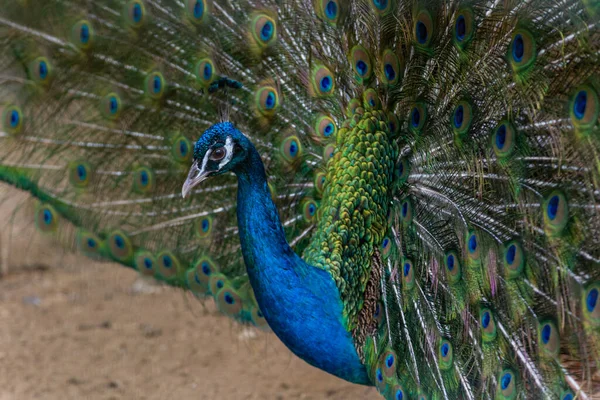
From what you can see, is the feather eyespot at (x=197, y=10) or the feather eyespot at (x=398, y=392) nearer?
the feather eyespot at (x=398, y=392)

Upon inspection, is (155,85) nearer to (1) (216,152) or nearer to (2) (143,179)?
(2) (143,179)

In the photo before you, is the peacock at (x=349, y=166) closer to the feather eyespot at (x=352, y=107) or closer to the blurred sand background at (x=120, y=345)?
the feather eyespot at (x=352, y=107)

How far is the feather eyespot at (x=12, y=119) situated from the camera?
107 inches

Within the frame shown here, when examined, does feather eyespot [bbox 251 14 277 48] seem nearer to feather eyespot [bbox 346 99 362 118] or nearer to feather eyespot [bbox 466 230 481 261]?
feather eyespot [bbox 346 99 362 118]

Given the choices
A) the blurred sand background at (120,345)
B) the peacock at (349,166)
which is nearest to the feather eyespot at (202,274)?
the peacock at (349,166)

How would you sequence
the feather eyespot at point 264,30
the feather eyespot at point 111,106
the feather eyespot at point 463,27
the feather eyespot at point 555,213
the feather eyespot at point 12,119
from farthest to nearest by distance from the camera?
the feather eyespot at point 12,119, the feather eyespot at point 111,106, the feather eyespot at point 264,30, the feather eyespot at point 463,27, the feather eyespot at point 555,213

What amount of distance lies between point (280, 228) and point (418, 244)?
399mm

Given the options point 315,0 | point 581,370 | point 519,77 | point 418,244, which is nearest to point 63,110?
point 315,0

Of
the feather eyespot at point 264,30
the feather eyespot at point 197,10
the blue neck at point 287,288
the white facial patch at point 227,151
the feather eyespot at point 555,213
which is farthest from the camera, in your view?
the feather eyespot at point 197,10

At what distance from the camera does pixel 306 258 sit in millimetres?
2262

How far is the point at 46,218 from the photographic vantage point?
9.05ft

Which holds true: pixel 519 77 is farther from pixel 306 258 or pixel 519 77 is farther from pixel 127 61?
pixel 127 61

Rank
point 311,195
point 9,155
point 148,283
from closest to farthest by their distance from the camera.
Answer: point 311,195 < point 9,155 < point 148,283

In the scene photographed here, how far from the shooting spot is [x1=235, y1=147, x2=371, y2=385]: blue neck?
1.99m
